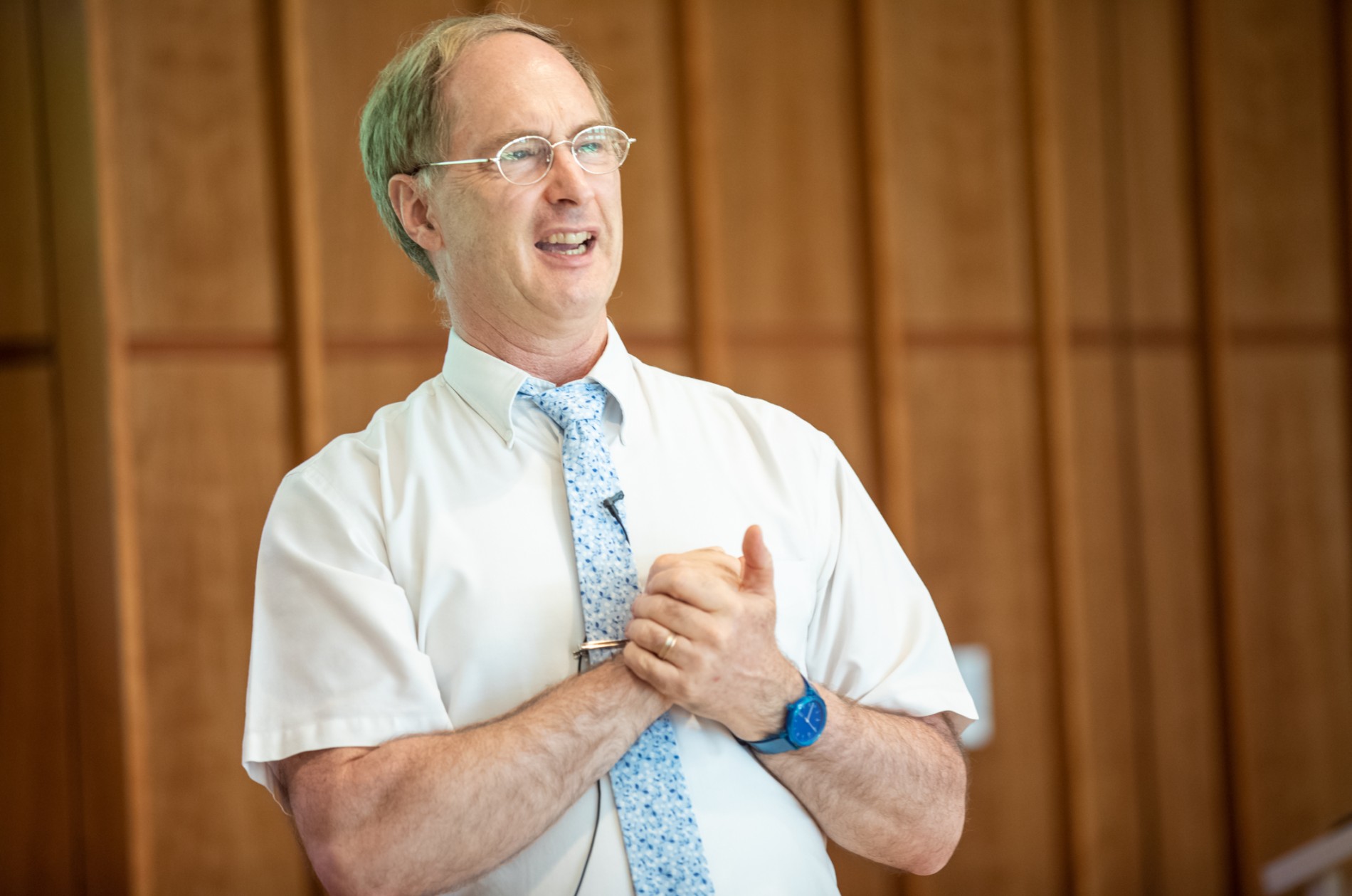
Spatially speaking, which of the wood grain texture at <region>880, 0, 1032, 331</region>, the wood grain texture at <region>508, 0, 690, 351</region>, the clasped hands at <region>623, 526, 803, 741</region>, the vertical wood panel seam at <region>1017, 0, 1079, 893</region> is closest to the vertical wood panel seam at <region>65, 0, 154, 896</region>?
the wood grain texture at <region>508, 0, 690, 351</region>

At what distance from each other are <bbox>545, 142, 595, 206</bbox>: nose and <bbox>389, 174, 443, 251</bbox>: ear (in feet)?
0.60

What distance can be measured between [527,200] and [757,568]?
0.49 m

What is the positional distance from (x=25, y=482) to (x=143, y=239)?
25.1 inches

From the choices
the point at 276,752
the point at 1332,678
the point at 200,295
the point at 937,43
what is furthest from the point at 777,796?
the point at 1332,678

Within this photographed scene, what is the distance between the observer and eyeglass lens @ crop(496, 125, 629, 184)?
4.40 ft

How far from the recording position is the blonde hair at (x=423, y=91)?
4.58ft

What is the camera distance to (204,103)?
113 inches

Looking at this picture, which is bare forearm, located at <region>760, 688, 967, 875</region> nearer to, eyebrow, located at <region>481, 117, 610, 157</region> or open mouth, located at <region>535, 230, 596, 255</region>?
open mouth, located at <region>535, 230, 596, 255</region>

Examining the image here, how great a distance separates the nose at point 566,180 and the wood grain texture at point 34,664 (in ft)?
6.53

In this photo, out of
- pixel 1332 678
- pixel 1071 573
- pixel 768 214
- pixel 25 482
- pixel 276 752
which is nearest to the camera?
pixel 276 752

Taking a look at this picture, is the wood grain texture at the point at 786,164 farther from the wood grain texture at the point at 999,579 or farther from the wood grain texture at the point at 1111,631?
the wood grain texture at the point at 1111,631

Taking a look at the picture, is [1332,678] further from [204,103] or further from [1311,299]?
[204,103]

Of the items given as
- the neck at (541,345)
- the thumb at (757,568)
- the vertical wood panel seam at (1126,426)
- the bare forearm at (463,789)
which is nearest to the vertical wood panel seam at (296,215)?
the neck at (541,345)

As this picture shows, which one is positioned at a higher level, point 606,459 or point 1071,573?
point 606,459
